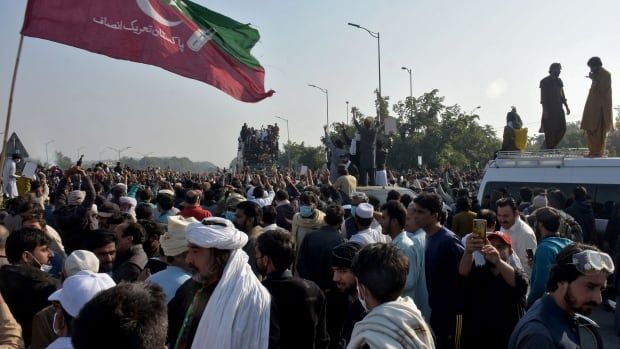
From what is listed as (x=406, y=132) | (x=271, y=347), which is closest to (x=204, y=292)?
(x=271, y=347)

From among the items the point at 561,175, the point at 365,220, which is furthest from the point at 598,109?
the point at 365,220

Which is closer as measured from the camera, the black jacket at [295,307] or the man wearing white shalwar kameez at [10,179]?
the black jacket at [295,307]

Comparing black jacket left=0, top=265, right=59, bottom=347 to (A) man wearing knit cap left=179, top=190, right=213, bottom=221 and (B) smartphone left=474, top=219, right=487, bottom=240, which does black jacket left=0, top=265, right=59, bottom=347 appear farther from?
(A) man wearing knit cap left=179, top=190, right=213, bottom=221

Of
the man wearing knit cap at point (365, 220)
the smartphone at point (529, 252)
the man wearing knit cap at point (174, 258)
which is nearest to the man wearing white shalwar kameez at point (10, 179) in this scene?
the man wearing knit cap at point (365, 220)

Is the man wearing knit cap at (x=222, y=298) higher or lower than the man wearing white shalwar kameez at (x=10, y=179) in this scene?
lower

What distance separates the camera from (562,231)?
6.32 m

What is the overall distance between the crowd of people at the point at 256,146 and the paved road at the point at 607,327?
24548 millimetres

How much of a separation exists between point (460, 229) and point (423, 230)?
9.77 feet

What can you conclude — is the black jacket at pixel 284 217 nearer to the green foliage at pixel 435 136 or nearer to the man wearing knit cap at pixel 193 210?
the man wearing knit cap at pixel 193 210

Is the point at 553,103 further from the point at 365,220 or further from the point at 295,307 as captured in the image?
the point at 295,307

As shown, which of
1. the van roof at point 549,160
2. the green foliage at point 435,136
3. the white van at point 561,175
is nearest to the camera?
the white van at point 561,175

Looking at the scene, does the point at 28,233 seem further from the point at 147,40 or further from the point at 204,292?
the point at 147,40

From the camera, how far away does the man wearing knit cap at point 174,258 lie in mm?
4176

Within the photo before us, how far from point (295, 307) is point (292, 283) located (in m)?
0.17
